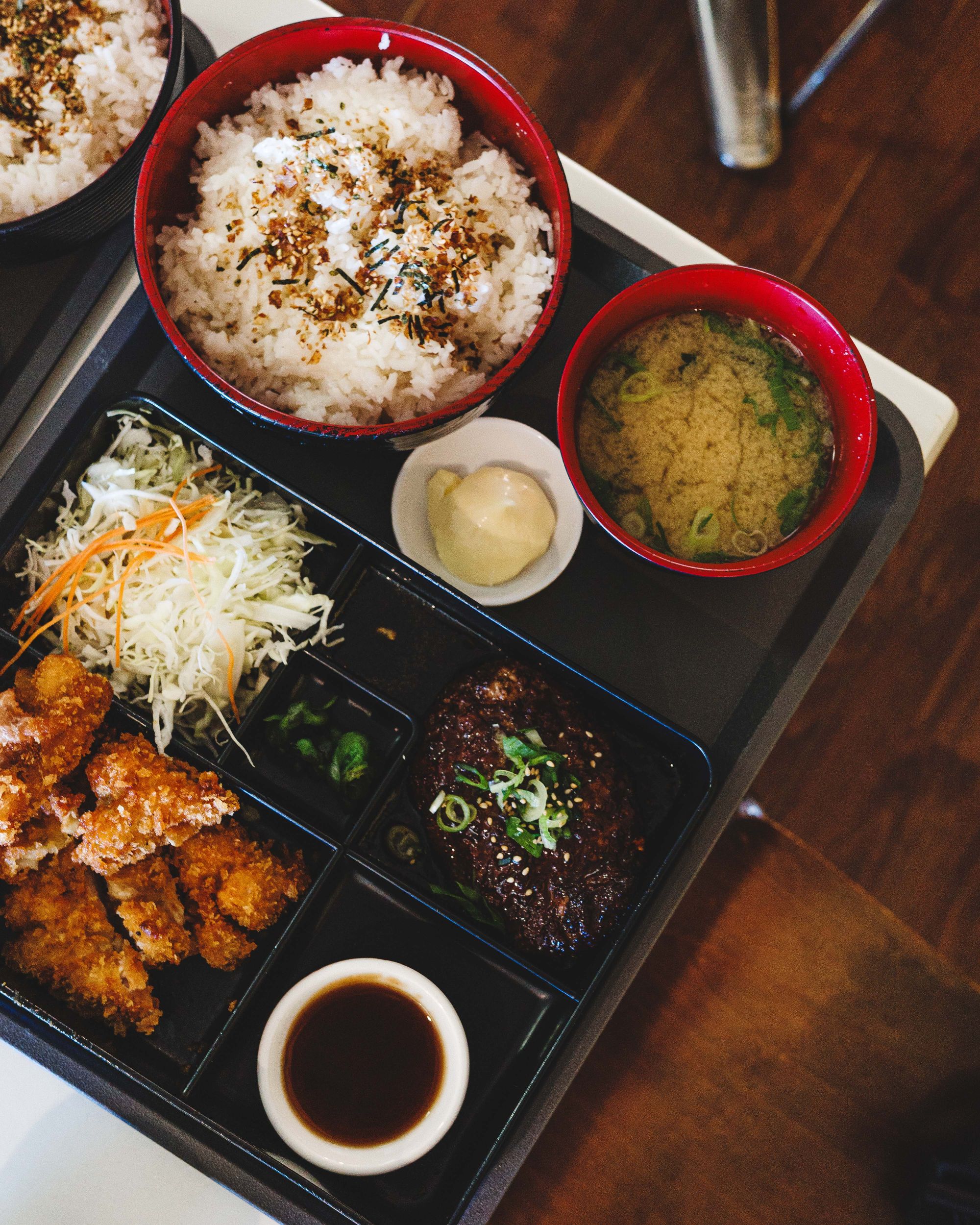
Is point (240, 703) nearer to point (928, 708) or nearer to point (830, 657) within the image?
point (830, 657)

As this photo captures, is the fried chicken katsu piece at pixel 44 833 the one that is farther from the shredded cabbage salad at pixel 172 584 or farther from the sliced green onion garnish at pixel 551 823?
the sliced green onion garnish at pixel 551 823

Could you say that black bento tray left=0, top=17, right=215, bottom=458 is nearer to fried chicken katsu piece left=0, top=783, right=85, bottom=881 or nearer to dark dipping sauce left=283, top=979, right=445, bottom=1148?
fried chicken katsu piece left=0, top=783, right=85, bottom=881

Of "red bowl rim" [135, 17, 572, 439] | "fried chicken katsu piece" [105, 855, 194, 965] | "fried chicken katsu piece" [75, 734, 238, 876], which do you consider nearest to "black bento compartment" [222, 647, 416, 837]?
"fried chicken katsu piece" [75, 734, 238, 876]

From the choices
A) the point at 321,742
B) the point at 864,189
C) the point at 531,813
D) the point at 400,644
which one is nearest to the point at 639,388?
the point at 400,644

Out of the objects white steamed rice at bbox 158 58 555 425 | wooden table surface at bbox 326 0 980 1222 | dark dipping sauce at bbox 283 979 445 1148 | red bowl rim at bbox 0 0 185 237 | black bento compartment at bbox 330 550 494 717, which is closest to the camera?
red bowl rim at bbox 0 0 185 237

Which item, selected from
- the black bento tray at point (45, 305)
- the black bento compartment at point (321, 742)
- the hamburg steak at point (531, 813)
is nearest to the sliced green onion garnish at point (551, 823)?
the hamburg steak at point (531, 813)
